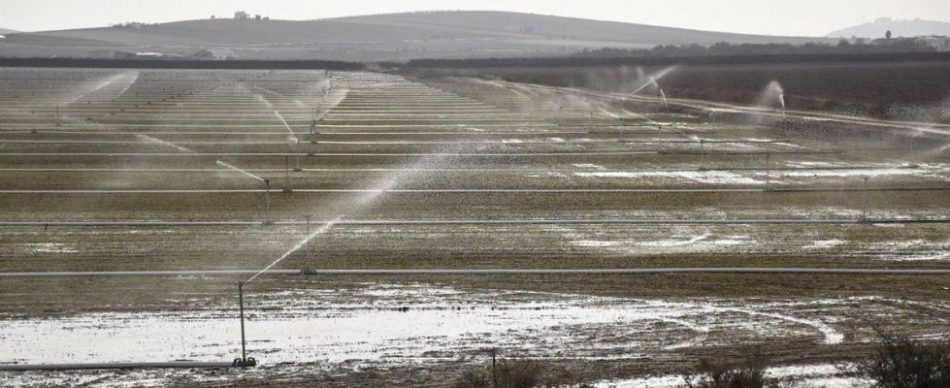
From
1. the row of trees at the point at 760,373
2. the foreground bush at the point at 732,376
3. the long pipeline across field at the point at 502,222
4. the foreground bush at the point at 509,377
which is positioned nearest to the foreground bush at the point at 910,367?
the row of trees at the point at 760,373

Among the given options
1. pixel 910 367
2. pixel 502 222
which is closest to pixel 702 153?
pixel 502 222

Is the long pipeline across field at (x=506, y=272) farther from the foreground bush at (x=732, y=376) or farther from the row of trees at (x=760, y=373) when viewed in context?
the foreground bush at (x=732, y=376)

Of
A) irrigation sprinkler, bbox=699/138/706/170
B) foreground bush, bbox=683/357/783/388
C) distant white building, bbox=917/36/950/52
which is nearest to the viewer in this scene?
foreground bush, bbox=683/357/783/388

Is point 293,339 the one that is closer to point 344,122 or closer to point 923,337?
point 923,337

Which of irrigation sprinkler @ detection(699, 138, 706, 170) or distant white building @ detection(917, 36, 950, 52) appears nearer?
irrigation sprinkler @ detection(699, 138, 706, 170)

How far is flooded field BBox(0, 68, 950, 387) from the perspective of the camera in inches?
545

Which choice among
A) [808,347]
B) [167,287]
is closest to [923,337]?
[808,347]

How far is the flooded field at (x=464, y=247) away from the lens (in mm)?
13836

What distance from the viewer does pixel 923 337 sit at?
13.9 metres

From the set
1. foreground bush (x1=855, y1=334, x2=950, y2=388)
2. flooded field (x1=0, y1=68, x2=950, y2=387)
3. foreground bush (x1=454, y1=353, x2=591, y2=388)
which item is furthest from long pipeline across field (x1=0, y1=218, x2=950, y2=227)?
foreground bush (x1=855, y1=334, x2=950, y2=388)

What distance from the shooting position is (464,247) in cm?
2014

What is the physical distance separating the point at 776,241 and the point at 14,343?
42.1ft

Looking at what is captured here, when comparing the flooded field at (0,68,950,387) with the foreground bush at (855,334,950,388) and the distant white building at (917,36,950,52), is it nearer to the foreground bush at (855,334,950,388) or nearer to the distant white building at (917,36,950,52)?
the foreground bush at (855,334,950,388)

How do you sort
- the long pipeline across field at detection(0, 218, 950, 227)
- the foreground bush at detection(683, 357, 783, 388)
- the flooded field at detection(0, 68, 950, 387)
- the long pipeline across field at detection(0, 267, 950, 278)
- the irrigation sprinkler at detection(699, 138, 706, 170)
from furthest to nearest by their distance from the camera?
the irrigation sprinkler at detection(699, 138, 706, 170) < the long pipeline across field at detection(0, 218, 950, 227) < the long pipeline across field at detection(0, 267, 950, 278) < the flooded field at detection(0, 68, 950, 387) < the foreground bush at detection(683, 357, 783, 388)
